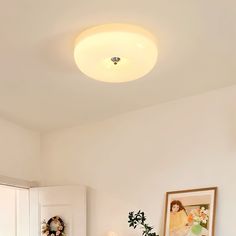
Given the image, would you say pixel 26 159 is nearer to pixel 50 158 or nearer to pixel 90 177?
pixel 50 158

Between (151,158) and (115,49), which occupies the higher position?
(115,49)

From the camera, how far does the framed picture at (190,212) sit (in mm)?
2811

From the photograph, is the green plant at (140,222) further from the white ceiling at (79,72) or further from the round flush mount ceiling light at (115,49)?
the round flush mount ceiling light at (115,49)

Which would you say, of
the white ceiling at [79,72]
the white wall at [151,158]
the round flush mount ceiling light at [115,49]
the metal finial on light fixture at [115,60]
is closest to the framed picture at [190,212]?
the white wall at [151,158]

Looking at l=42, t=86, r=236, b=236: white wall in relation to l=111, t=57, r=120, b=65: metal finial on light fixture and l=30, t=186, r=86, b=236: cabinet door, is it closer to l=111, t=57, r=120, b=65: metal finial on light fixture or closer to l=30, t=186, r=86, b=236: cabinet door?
l=30, t=186, r=86, b=236: cabinet door

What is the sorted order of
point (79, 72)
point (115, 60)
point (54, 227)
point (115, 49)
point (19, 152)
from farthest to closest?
1. point (19, 152)
2. point (54, 227)
3. point (79, 72)
4. point (115, 60)
5. point (115, 49)

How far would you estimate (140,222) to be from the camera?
3107 mm

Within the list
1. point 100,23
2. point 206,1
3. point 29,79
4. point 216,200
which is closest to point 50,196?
point 29,79

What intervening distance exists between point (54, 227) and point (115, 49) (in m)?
2.03

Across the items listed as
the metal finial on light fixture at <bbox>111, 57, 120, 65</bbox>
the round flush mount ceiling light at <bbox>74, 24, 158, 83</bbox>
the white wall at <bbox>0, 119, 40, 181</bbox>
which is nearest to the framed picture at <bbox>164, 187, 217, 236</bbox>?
the round flush mount ceiling light at <bbox>74, 24, 158, 83</bbox>

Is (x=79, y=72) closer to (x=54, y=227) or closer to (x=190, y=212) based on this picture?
(x=190, y=212)

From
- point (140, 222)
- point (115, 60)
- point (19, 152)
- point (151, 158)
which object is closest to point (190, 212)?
point (140, 222)

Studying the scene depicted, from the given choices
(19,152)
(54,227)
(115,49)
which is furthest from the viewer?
(19,152)

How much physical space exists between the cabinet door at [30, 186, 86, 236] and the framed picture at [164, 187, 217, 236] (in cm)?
81
